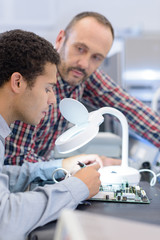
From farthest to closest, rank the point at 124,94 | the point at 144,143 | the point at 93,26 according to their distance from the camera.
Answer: the point at 144,143
the point at 124,94
the point at 93,26

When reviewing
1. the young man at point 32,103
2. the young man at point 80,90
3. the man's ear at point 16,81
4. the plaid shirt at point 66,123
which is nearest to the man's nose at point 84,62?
the young man at point 80,90

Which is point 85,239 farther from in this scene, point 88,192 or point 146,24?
point 146,24

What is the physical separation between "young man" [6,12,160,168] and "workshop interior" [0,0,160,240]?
0.13 meters

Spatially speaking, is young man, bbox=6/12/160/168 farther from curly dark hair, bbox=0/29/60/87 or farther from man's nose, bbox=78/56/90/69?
curly dark hair, bbox=0/29/60/87

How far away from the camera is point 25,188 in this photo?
47.9 inches

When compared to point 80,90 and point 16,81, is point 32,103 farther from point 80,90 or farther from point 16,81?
point 80,90

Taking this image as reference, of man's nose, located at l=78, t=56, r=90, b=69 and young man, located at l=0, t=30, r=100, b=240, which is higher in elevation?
man's nose, located at l=78, t=56, r=90, b=69

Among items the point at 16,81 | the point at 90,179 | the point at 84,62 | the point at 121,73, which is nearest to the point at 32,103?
the point at 16,81

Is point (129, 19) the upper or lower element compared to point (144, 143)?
upper

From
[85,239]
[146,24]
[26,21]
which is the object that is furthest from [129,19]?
[85,239]

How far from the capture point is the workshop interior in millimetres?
950

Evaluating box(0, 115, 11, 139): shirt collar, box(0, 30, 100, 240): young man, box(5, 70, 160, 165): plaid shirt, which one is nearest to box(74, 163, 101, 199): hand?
box(0, 30, 100, 240): young man

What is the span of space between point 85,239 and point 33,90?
0.70 meters

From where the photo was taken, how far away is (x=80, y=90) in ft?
5.48
